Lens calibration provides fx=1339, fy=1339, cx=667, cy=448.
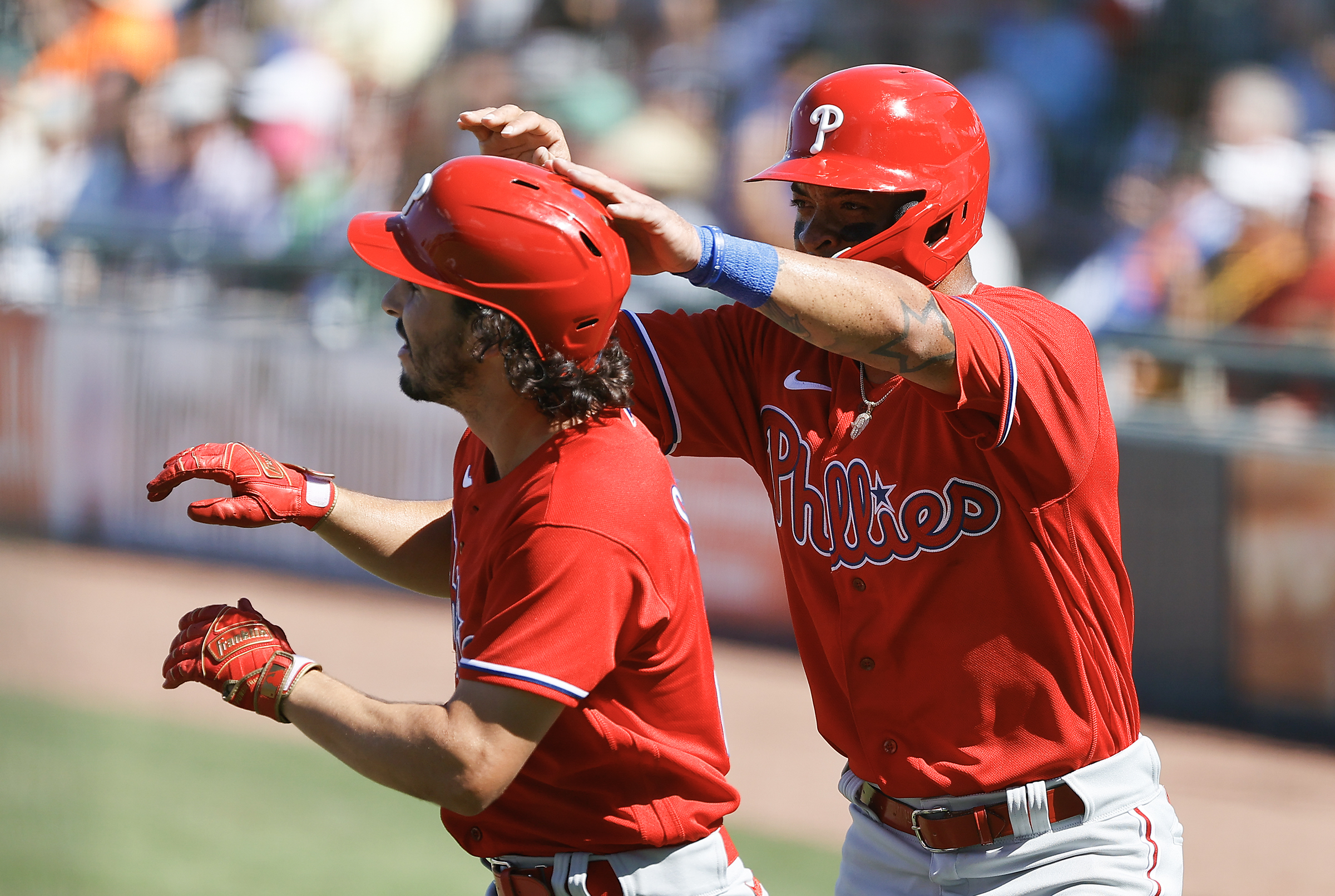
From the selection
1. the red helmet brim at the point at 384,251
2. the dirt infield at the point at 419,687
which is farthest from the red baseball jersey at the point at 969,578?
the dirt infield at the point at 419,687

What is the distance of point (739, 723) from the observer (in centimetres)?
661

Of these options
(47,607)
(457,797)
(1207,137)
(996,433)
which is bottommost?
(47,607)

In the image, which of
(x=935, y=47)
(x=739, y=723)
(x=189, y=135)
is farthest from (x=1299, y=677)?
(x=189, y=135)

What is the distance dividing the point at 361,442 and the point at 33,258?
3015 millimetres

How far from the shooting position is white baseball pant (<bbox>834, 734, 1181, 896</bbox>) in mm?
2287

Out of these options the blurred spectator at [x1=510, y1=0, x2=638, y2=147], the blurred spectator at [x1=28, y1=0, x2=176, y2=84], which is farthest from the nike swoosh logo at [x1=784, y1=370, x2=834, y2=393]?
the blurred spectator at [x1=28, y1=0, x2=176, y2=84]

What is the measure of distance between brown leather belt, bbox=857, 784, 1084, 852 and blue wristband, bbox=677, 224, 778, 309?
991 mm

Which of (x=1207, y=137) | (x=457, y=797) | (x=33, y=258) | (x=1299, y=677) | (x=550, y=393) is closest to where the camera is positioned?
(x=457, y=797)

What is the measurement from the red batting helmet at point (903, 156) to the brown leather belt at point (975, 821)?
936 mm

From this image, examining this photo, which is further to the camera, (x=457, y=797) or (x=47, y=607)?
(x=47, y=607)

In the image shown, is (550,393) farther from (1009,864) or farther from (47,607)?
(47,607)

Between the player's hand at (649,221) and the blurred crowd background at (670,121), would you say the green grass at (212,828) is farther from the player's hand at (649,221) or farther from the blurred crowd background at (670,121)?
the blurred crowd background at (670,121)

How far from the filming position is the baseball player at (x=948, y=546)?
2.14 metres

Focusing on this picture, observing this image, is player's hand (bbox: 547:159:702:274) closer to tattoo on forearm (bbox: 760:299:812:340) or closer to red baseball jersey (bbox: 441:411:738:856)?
tattoo on forearm (bbox: 760:299:812:340)
